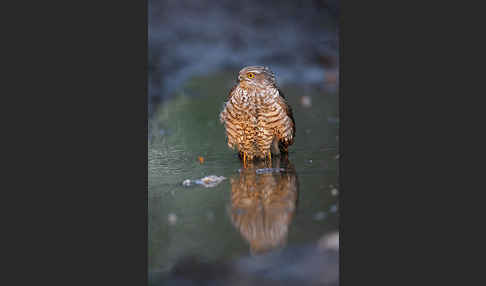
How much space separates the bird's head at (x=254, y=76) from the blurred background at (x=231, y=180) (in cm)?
93

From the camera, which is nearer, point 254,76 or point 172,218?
point 172,218

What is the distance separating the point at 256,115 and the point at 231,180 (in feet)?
2.63

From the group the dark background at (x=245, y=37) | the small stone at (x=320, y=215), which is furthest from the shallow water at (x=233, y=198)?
the dark background at (x=245, y=37)

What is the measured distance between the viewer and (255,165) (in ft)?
18.1

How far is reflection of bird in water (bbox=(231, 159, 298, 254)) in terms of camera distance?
370 cm

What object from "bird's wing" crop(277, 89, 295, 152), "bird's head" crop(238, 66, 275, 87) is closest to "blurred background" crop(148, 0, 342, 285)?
"bird's wing" crop(277, 89, 295, 152)

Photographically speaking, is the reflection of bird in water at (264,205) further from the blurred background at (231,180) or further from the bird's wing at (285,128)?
the bird's wing at (285,128)

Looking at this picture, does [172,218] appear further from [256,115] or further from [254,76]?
[254,76]

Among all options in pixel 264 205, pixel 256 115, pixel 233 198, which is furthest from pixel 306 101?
pixel 264 205

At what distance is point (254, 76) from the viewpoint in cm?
517

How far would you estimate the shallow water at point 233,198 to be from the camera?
3645 millimetres

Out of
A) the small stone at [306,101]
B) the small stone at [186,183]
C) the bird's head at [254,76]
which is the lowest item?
the small stone at [186,183]

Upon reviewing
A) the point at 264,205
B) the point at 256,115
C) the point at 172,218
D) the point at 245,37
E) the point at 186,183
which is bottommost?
the point at 172,218

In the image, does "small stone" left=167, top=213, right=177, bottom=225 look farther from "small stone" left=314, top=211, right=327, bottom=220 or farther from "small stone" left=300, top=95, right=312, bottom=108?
"small stone" left=300, top=95, right=312, bottom=108
